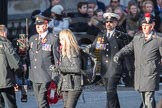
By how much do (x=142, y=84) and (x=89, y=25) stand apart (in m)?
5.33

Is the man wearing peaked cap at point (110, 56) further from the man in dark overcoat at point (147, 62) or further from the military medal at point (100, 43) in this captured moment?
the man in dark overcoat at point (147, 62)

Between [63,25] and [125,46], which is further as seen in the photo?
[63,25]

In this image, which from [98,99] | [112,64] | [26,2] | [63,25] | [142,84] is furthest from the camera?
[26,2]

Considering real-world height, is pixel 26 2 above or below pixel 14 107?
above

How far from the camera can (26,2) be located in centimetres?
2128

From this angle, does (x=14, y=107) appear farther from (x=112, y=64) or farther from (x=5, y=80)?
(x=112, y=64)

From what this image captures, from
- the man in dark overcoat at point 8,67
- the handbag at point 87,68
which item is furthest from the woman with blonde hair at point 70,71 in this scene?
the man in dark overcoat at point 8,67

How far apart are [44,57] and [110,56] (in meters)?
1.33

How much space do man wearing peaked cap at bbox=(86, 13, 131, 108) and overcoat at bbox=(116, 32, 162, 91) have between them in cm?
92

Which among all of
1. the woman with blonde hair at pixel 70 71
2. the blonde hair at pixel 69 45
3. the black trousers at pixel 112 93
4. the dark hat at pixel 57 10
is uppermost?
the dark hat at pixel 57 10

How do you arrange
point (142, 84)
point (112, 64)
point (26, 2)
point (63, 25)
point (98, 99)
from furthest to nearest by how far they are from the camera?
point (26, 2), point (63, 25), point (98, 99), point (112, 64), point (142, 84)

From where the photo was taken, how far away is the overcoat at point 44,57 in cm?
1285

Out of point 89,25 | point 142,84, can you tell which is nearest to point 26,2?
point 89,25

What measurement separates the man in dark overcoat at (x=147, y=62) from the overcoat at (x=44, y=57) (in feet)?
4.70
